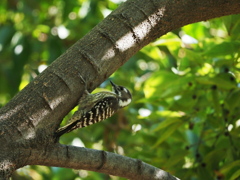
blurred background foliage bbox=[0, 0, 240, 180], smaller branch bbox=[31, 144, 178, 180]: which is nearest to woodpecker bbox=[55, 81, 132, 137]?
blurred background foliage bbox=[0, 0, 240, 180]

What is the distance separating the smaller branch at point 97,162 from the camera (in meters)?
1.79

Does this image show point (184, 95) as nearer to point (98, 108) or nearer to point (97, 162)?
point (98, 108)

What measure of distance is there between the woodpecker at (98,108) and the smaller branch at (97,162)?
66 cm

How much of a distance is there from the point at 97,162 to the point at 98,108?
1.22m

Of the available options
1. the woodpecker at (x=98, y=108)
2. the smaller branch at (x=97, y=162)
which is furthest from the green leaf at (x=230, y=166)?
the woodpecker at (x=98, y=108)

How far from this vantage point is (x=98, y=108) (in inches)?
120

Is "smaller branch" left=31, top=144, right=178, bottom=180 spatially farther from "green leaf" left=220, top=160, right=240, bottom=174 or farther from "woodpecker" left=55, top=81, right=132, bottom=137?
"woodpecker" left=55, top=81, right=132, bottom=137

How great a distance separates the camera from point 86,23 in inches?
183

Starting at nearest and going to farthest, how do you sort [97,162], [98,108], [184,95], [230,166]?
[97,162], [230,166], [184,95], [98,108]

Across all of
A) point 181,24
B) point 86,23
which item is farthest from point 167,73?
point 86,23

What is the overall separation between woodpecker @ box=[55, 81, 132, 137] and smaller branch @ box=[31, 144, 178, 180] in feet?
2.17

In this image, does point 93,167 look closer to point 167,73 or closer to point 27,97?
point 27,97

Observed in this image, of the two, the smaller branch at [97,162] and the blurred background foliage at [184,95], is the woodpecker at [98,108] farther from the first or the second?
the smaller branch at [97,162]

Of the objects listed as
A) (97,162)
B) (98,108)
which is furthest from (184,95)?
(97,162)
